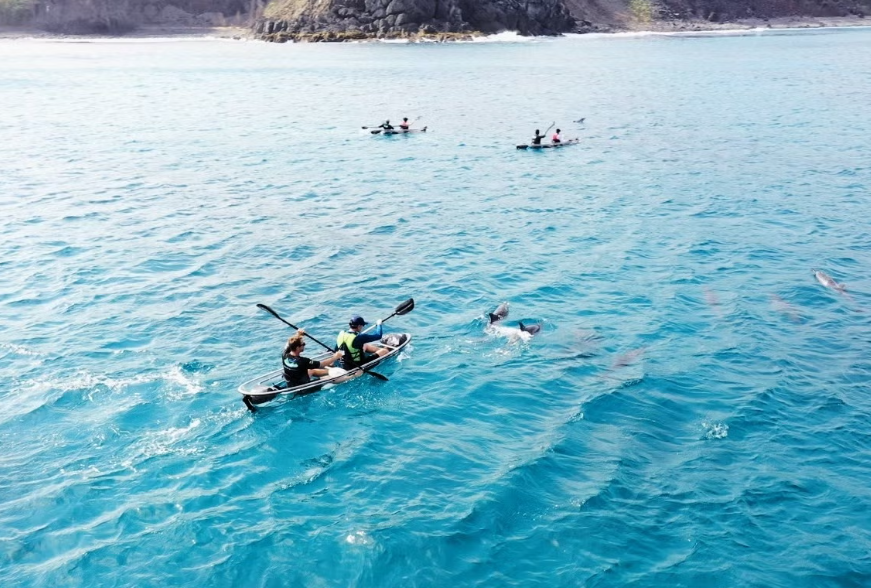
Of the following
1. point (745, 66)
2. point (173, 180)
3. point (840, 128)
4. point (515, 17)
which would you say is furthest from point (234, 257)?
point (515, 17)

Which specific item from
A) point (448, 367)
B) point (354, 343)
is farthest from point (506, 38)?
point (354, 343)

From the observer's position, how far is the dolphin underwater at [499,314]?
2614 centimetres

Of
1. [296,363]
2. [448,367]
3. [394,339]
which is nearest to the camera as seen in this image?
[296,363]

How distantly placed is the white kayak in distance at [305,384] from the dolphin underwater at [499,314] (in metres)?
3.42

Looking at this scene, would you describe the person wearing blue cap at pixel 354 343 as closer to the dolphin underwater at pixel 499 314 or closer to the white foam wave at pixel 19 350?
the dolphin underwater at pixel 499 314

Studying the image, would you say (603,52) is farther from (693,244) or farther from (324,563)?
(324,563)

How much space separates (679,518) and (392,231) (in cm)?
2314

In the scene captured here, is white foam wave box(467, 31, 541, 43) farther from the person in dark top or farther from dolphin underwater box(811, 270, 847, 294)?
the person in dark top

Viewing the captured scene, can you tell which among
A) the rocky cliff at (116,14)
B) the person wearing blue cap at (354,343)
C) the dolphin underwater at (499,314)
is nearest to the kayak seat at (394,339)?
the person wearing blue cap at (354,343)

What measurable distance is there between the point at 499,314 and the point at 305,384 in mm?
7931

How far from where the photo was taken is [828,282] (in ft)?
95.6

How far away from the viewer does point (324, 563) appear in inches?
611

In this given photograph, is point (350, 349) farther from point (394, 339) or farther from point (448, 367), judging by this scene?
point (448, 367)

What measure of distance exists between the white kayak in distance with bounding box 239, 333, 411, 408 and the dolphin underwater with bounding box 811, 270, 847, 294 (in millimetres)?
16999
